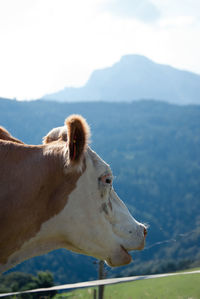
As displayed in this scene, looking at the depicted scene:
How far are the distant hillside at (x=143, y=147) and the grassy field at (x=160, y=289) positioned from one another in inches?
2916

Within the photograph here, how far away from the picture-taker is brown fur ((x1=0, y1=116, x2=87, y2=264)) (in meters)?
2.38

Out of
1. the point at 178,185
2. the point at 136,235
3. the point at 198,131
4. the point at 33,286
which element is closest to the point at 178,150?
the point at 198,131

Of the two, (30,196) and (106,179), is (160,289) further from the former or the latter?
(30,196)

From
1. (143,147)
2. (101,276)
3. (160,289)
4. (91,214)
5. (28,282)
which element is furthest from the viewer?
(143,147)

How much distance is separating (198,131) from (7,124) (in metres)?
69.0

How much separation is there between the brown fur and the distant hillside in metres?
77.9

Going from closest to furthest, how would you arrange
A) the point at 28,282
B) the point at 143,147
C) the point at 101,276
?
1. the point at 101,276
2. the point at 28,282
3. the point at 143,147

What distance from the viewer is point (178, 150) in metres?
139

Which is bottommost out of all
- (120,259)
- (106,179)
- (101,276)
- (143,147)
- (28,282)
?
(28,282)

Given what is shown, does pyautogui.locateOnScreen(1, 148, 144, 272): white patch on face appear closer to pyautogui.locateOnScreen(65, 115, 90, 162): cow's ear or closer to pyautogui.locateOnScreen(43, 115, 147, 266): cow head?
pyautogui.locateOnScreen(43, 115, 147, 266): cow head

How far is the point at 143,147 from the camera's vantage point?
469ft

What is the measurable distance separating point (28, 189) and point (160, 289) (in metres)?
3.87

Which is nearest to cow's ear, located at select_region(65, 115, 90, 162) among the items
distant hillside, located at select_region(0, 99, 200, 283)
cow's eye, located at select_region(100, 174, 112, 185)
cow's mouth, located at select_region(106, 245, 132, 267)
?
cow's eye, located at select_region(100, 174, 112, 185)

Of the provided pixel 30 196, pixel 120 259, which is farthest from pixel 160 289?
pixel 30 196
